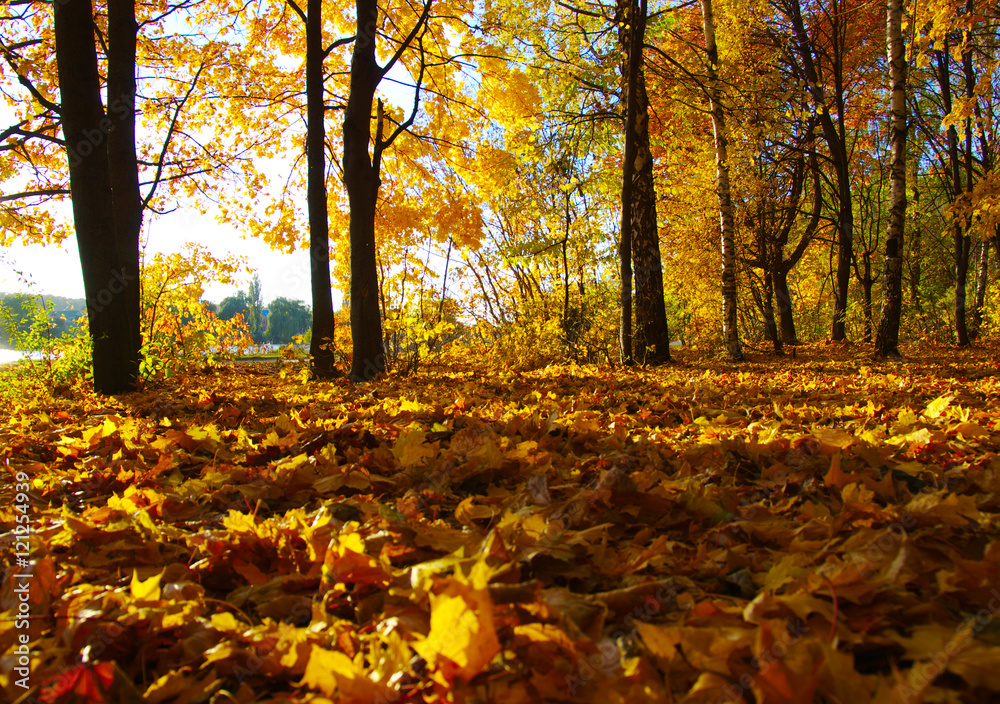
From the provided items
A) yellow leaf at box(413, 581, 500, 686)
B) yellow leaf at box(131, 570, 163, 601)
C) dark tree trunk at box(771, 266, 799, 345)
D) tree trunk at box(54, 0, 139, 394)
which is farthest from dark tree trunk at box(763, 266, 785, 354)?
yellow leaf at box(131, 570, 163, 601)

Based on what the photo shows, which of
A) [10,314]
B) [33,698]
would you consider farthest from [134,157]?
[33,698]

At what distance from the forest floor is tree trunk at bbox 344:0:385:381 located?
414cm

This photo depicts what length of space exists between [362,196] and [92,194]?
2809mm

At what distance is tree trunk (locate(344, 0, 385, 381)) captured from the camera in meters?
6.59

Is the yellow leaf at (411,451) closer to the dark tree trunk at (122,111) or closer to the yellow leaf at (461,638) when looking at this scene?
the yellow leaf at (461,638)

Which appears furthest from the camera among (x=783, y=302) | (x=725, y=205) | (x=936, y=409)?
(x=783, y=302)

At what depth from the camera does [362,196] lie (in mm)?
6754

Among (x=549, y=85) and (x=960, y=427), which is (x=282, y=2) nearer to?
(x=549, y=85)

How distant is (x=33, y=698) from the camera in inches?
31.4

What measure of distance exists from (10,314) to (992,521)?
9264 millimetres

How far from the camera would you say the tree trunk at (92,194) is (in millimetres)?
4812

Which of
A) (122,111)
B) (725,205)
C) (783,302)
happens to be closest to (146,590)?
(122,111)

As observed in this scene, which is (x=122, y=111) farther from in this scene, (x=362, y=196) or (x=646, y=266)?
(x=646, y=266)

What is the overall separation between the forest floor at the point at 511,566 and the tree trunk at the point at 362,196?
13.6ft
